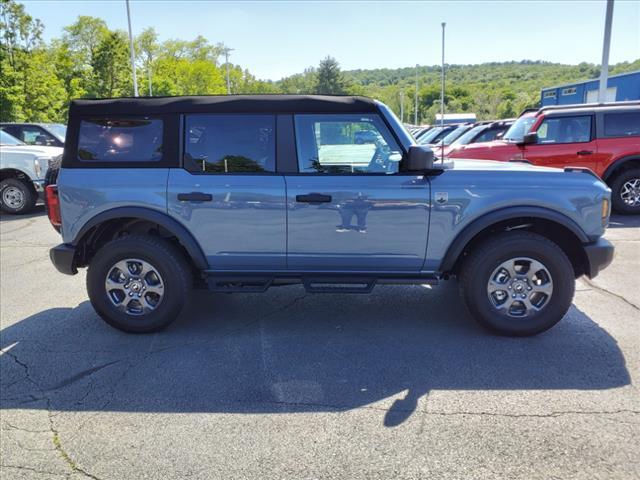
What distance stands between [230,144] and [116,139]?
962 mm

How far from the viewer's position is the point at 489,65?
145250 millimetres

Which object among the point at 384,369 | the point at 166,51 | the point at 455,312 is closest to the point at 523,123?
the point at 455,312

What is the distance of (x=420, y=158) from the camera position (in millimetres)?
3717

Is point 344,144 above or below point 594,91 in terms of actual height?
below

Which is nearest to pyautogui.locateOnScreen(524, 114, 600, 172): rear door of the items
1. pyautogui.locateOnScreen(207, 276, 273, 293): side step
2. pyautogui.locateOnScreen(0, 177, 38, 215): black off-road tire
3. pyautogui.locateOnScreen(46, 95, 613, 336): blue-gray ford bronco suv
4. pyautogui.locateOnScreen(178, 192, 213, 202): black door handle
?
pyautogui.locateOnScreen(46, 95, 613, 336): blue-gray ford bronco suv

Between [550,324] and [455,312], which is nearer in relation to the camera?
[550,324]

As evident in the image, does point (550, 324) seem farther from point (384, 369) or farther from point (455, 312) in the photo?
point (384, 369)

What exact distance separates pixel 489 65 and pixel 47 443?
15977 centimetres

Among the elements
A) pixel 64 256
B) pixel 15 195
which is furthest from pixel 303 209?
pixel 15 195

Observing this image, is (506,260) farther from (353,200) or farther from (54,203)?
(54,203)

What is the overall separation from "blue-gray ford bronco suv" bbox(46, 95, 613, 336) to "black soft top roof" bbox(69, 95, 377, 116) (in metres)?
0.01

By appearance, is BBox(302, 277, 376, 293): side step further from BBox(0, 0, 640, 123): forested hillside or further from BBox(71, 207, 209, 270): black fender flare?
BBox(0, 0, 640, 123): forested hillside

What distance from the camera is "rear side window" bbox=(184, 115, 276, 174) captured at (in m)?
4.05

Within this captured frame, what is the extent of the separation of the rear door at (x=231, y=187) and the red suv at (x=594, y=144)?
253 inches
